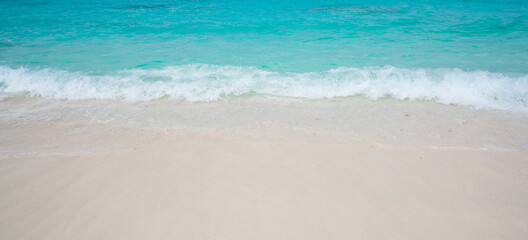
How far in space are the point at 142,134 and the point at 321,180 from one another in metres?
2.49

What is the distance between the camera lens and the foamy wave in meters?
5.15

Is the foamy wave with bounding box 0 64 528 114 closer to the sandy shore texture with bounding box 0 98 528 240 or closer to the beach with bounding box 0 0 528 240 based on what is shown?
the beach with bounding box 0 0 528 240

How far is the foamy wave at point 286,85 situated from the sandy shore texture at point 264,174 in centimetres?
72

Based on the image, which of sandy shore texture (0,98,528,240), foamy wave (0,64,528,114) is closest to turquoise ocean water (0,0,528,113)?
foamy wave (0,64,528,114)

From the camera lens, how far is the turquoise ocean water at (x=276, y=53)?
17.9 ft

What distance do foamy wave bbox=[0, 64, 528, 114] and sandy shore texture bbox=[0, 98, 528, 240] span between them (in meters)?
0.72

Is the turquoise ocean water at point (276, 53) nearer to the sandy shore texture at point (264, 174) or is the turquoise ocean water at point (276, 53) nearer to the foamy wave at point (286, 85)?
the foamy wave at point (286, 85)

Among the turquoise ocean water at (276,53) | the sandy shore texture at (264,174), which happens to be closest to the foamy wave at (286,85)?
the turquoise ocean water at (276,53)

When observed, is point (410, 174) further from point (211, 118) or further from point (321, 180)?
point (211, 118)

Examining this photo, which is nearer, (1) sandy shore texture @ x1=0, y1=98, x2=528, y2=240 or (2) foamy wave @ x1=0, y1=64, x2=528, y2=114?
(1) sandy shore texture @ x1=0, y1=98, x2=528, y2=240

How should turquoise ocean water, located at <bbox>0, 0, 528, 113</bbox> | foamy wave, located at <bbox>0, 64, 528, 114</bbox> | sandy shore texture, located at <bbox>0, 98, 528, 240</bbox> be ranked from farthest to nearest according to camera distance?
turquoise ocean water, located at <bbox>0, 0, 528, 113</bbox> → foamy wave, located at <bbox>0, 64, 528, 114</bbox> → sandy shore texture, located at <bbox>0, 98, 528, 240</bbox>

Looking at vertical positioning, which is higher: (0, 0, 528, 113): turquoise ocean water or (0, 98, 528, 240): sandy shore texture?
(0, 0, 528, 113): turquoise ocean water

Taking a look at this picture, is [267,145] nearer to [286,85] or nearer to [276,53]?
[286,85]

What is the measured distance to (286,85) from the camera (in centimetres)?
575
